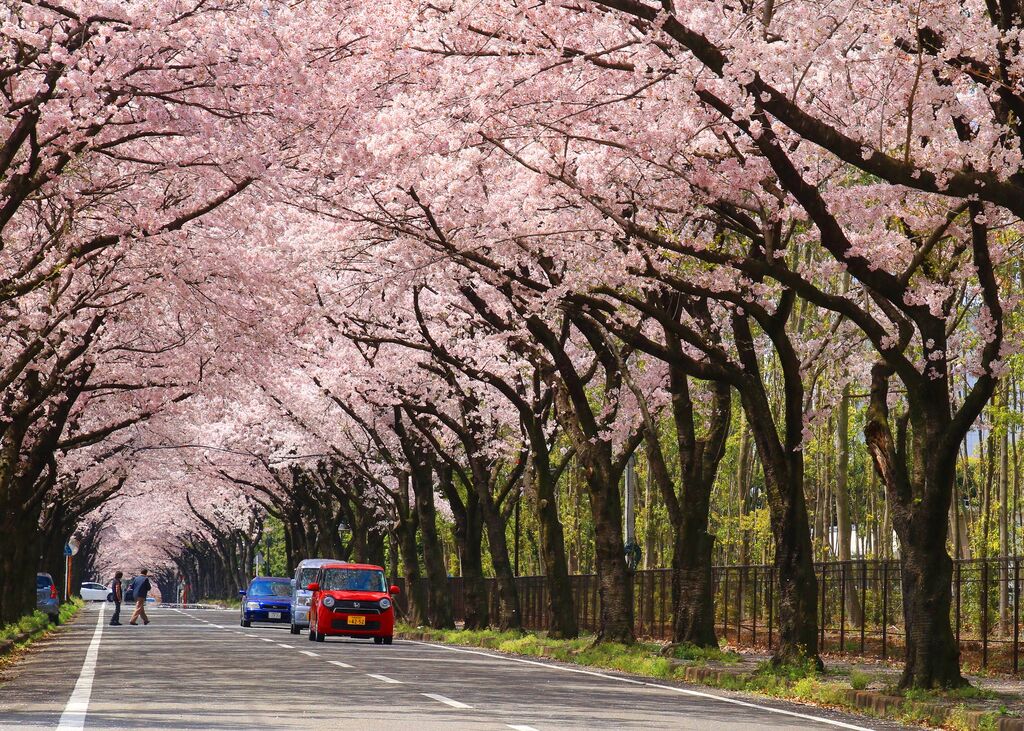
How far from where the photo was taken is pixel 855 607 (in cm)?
2725

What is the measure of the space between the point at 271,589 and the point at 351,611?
19060 millimetres

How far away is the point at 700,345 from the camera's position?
19.4 metres

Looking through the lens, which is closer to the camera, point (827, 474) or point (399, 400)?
point (399, 400)

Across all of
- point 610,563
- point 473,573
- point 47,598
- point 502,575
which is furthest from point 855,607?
point 47,598

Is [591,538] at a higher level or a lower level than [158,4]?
lower

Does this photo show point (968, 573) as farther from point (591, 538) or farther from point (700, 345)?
point (591, 538)

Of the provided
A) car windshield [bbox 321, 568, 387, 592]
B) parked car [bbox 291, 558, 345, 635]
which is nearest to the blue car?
parked car [bbox 291, 558, 345, 635]

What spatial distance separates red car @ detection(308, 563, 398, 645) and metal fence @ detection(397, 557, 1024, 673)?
6.56 m

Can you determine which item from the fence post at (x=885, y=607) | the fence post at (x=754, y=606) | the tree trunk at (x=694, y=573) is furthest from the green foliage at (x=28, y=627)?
the fence post at (x=885, y=607)

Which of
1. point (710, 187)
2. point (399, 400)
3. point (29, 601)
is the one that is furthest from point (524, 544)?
point (710, 187)

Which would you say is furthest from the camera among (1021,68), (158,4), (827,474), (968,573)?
(827,474)

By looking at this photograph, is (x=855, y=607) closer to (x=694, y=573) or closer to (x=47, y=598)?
(x=694, y=573)

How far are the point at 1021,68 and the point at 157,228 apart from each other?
39.7 ft

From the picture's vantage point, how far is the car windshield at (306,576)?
38.8m
